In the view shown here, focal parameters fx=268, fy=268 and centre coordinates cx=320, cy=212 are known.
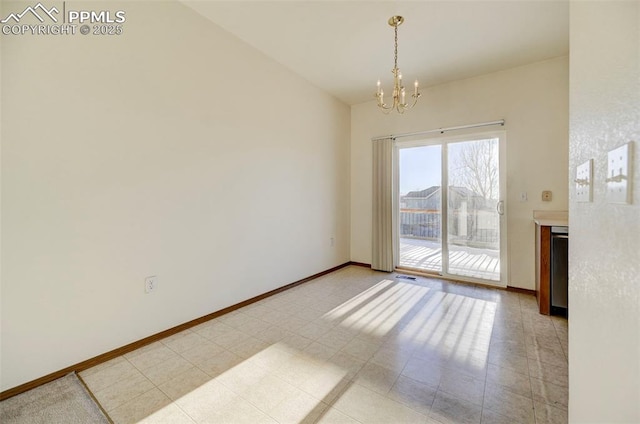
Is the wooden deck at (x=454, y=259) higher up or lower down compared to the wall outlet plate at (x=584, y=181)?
lower down

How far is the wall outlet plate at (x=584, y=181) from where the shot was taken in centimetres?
72

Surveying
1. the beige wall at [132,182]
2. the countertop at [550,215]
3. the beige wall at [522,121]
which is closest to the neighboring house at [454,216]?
the beige wall at [522,121]

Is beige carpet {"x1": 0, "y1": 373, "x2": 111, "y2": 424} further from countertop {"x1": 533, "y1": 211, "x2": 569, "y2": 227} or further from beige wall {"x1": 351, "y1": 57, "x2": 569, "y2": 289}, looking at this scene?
beige wall {"x1": 351, "y1": 57, "x2": 569, "y2": 289}

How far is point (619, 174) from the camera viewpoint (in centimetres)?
52

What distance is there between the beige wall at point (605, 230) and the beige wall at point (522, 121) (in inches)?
119

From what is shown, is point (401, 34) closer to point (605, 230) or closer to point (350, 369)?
point (605, 230)

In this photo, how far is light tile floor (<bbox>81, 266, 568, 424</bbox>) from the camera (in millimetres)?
1521

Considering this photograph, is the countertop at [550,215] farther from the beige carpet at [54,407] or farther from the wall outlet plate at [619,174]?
the beige carpet at [54,407]

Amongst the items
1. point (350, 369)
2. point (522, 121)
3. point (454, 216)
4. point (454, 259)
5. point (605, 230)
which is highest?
point (522, 121)

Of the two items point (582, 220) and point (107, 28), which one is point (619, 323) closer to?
point (582, 220)

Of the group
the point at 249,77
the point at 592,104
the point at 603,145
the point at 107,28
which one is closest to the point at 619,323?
the point at 603,145

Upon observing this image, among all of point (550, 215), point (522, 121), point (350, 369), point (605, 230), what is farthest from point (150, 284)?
point (522, 121)

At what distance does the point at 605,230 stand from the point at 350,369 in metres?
1.73

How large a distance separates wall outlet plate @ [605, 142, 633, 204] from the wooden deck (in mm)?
3606
